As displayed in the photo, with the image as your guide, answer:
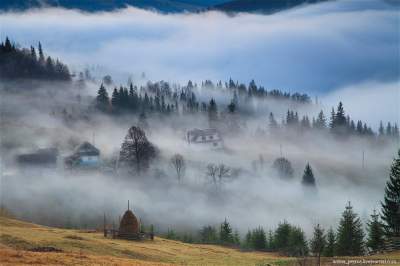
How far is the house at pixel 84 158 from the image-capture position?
410ft

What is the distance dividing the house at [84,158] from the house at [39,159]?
386 cm

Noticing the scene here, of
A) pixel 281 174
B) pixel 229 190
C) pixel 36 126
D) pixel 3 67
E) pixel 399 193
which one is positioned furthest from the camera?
pixel 3 67

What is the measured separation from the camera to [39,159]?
118000mm

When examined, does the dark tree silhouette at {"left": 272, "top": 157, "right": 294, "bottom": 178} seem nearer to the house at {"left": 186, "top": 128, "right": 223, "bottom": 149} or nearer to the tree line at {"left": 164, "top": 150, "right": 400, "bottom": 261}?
the house at {"left": 186, "top": 128, "right": 223, "bottom": 149}

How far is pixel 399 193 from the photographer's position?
72.4 m

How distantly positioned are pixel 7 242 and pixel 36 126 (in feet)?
360

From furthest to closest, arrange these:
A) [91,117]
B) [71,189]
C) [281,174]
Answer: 1. [91,117]
2. [281,174]
3. [71,189]

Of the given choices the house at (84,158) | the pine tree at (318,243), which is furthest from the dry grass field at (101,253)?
the house at (84,158)

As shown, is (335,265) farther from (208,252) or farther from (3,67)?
(3,67)

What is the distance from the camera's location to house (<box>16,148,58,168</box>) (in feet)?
381

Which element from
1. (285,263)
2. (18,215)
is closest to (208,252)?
(285,263)

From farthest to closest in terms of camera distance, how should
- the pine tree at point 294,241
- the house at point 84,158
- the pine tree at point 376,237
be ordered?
the house at point 84,158
the pine tree at point 294,241
the pine tree at point 376,237

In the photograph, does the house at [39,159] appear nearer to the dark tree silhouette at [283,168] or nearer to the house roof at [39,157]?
the house roof at [39,157]

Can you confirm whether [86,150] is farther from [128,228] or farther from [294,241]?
[294,241]
